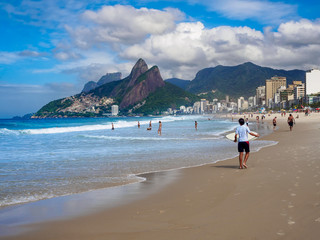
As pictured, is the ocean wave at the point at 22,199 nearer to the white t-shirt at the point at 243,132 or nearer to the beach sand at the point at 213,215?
the beach sand at the point at 213,215

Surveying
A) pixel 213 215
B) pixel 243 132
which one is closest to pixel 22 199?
pixel 213 215

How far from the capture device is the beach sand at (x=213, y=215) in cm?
418

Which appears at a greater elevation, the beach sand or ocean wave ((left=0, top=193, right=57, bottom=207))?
the beach sand

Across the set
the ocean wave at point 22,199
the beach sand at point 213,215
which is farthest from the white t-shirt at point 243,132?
the ocean wave at point 22,199

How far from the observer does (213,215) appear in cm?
499

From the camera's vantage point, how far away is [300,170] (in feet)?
29.0

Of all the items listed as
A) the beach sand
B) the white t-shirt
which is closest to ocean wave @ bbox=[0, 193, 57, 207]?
the beach sand

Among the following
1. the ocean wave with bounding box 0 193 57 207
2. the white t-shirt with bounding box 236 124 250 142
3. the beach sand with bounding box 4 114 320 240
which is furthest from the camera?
the white t-shirt with bounding box 236 124 250 142

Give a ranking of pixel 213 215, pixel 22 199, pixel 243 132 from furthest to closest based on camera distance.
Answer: pixel 243 132
pixel 22 199
pixel 213 215

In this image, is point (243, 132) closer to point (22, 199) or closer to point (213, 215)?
point (213, 215)

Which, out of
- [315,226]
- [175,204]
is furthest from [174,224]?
[315,226]

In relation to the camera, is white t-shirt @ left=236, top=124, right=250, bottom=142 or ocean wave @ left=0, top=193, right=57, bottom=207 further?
white t-shirt @ left=236, top=124, right=250, bottom=142

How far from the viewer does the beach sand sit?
13.7ft

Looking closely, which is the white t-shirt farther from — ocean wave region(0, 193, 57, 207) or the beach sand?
ocean wave region(0, 193, 57, 207)
